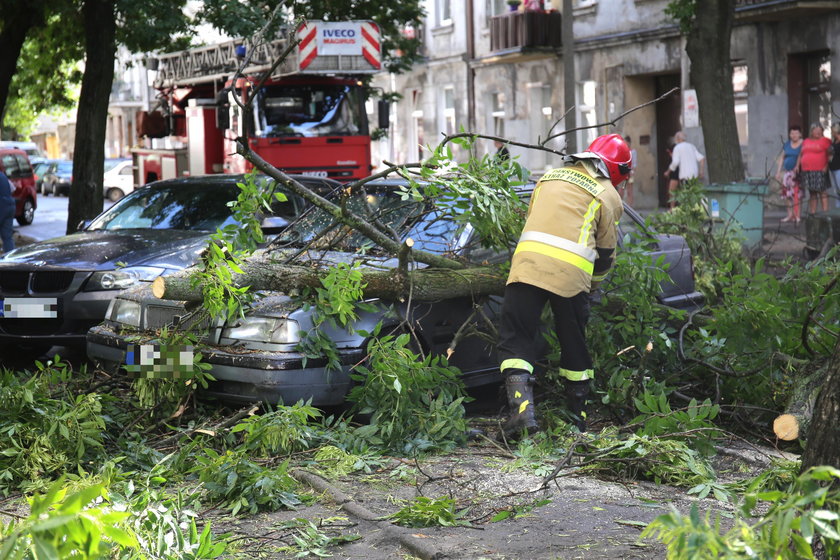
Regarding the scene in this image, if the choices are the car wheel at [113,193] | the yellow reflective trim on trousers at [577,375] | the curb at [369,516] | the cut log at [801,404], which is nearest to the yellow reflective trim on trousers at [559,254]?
the yellow reflective trim on trousers at [577,375]

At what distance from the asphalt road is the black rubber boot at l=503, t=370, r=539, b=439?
61.8 ft

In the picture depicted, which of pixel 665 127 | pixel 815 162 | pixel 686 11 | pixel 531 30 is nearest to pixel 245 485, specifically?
pixel 686 11

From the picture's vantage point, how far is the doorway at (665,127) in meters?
28.3

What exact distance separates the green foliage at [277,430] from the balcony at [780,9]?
60.8ft

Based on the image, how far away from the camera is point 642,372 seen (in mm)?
6543

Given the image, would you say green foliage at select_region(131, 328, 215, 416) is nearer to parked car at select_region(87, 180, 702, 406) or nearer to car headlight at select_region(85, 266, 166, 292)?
parked car at select_region(87, 180, 702, 406)

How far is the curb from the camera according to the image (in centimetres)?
439

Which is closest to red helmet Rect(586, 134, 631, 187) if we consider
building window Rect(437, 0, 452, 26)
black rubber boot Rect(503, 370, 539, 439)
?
black rubber boot Rect(503, 370, 539, 439)

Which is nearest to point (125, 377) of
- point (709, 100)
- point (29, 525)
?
point (29, 525)

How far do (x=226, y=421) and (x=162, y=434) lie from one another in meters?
0.46

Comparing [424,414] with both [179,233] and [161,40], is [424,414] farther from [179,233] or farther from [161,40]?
[161,40]

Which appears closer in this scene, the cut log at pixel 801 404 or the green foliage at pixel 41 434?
the cut log at pixel 801 404

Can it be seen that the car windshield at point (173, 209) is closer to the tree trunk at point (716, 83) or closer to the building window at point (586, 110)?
the tree trunk at point (716, 83)

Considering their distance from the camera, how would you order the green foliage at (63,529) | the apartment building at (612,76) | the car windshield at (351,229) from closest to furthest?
the green foliage at (63,529)
the car windshield at (351,229)
the apartment building at (612,76)
